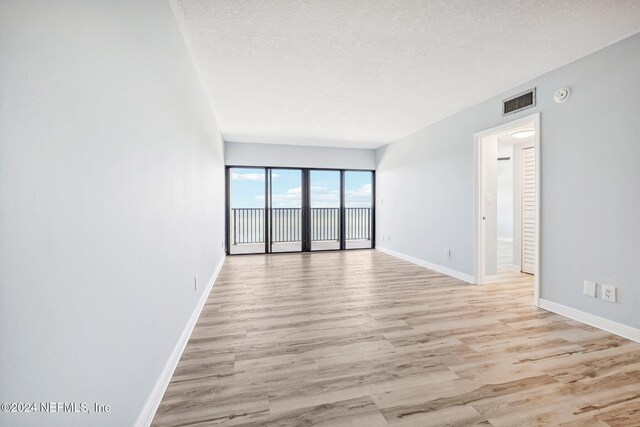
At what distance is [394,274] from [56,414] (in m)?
4.13

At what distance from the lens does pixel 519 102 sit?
10.3 ft

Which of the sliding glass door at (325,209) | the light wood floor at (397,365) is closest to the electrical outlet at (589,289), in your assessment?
the light wood floor at (397,365)

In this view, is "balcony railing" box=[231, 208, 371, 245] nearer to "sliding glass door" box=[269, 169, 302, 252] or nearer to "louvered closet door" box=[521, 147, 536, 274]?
"sliding glass door" box=[269, 169, 302, 252]

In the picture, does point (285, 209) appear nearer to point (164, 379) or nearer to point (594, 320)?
point (164, 379)

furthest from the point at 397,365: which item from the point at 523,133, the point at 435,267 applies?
the point at 523,133

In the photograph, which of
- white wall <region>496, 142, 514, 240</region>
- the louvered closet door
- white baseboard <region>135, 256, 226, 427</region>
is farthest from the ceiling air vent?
white wall <region>496, 142, 514, 240</region>

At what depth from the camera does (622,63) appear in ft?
7.49

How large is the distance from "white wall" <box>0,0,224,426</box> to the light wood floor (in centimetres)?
46

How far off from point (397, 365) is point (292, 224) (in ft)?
17.9

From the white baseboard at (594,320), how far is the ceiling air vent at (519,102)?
215 cm

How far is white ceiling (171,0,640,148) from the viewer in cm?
192

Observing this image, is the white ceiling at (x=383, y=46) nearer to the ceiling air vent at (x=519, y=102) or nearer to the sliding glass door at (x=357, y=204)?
the ceiling air vent at (x=519, y=102)

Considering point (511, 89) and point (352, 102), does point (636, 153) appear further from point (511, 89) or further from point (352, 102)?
point (352, 102)

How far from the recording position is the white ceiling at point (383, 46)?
1.92 meters
